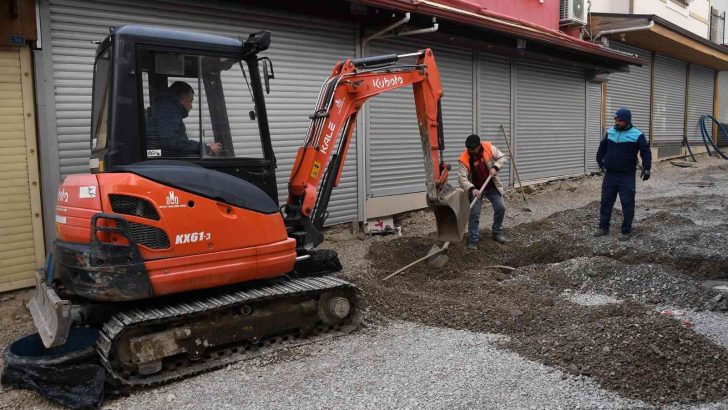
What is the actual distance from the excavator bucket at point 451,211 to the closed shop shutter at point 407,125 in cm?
268

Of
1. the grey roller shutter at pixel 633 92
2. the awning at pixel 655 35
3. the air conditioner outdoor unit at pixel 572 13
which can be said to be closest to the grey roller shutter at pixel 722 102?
the awning at pixel 655 35

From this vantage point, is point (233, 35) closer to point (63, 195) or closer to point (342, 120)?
point (342, 120)

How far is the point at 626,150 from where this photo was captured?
836 cm

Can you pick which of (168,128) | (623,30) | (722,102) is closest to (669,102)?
(623,30)

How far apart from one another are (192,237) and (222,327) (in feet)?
2.51

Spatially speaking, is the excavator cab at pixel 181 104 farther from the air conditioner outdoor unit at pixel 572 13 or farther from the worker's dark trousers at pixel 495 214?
the air conditioner outdoor unit at pixel 572 13

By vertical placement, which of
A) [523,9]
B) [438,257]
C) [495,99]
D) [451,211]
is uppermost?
[523,9]

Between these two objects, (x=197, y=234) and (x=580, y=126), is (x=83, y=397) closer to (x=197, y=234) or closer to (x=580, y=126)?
(x=197, y=234)

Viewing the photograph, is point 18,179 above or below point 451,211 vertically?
above

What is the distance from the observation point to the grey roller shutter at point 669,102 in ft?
64.6

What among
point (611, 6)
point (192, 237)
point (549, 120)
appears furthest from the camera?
point (611, 6)

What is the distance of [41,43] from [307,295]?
4.08 m

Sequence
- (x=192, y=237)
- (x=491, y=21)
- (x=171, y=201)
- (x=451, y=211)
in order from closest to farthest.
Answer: (x=171, y=201), (x=192, y=237), (x=451, y=211), (x=491, y=21)

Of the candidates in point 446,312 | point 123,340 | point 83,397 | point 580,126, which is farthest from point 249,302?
point 580,126
